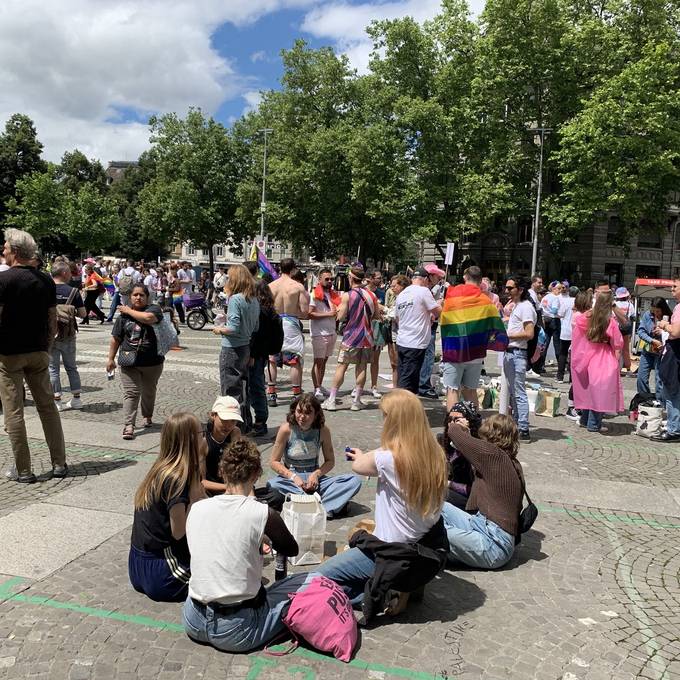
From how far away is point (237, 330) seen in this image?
22.7 feet

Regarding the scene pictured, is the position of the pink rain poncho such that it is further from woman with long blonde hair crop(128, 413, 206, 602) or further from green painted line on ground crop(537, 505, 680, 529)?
woman with long blonde hair crop(128, 413, 206, 602)

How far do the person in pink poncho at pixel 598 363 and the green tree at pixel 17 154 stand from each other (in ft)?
186

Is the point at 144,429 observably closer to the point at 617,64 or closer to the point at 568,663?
the point at 568,663

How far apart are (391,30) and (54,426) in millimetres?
37081

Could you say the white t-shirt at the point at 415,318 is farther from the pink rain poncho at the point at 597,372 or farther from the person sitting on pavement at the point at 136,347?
the person sitting on pavement at the point at 136,347

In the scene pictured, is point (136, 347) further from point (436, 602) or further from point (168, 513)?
point (436, 602)

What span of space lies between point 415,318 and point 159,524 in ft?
16.2

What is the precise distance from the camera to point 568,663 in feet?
10.8

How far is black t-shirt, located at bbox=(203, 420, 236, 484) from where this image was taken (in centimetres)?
470

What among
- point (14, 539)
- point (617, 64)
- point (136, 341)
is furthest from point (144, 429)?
point (617, 64)

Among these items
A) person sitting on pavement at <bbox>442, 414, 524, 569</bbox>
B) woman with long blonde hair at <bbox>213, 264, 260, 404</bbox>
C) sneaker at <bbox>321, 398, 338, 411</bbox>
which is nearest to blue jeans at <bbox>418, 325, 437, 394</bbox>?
sneaker at <bbox>321, 398, 338, 411</bbox>

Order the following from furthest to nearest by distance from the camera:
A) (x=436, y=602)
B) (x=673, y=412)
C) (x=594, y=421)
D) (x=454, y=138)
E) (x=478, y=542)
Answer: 1. (x=454, y=138)
2. (x=594, y=421)
3. (x=673, y=412)
4. (x=478, y=542)
5. (x=436, y=602)

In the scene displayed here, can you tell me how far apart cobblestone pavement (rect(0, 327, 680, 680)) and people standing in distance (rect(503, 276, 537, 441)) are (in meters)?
1.12

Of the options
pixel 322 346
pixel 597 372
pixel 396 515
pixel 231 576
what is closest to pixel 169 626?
pixel 231 576
